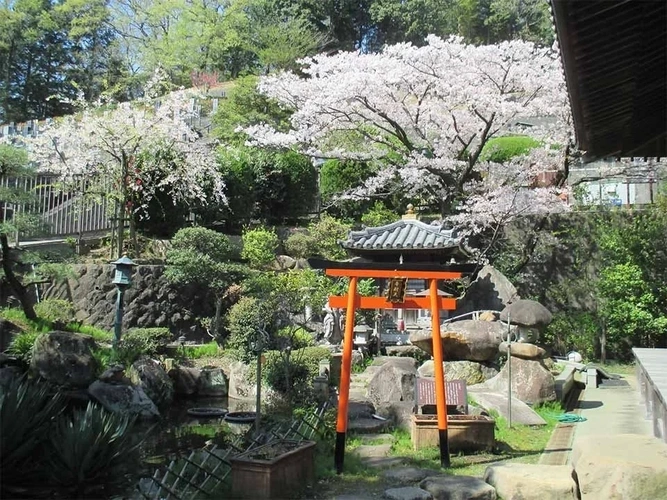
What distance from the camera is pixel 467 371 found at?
41.9 feet

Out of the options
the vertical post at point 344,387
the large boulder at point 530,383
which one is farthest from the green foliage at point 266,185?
the vertical post at point 344,387

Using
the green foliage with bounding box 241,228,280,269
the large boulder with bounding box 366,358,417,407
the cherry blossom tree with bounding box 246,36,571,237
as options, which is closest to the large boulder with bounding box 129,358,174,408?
the large boulder with bounding box 366,358,417,407

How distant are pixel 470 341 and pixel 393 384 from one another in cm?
263

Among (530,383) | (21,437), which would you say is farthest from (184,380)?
(21,437)

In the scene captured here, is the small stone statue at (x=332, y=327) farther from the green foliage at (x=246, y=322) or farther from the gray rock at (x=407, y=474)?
the gray rock at (x=407, y=474)

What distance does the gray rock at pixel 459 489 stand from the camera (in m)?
5.99

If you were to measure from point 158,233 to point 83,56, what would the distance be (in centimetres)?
1860

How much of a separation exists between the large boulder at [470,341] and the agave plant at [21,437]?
8.29m

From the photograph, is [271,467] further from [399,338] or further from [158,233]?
[158,233]

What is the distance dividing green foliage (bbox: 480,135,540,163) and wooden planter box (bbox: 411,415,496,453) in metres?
16.0

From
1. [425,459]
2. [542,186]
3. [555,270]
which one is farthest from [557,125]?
[425,459]

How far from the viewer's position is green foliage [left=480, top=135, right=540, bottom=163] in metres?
23.3

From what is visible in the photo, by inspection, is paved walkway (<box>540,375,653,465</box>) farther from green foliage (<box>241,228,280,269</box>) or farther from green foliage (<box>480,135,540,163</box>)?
green foliage (<box>480,135,540,163</box>)

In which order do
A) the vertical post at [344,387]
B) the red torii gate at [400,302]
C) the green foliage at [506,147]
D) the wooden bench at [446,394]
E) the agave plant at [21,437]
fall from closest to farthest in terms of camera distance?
the agave plant at [21,437], the vertical post at [344,387], the red torii gate at [400,302], the wooden bench at [446,394], the green foliage at [506,147]
